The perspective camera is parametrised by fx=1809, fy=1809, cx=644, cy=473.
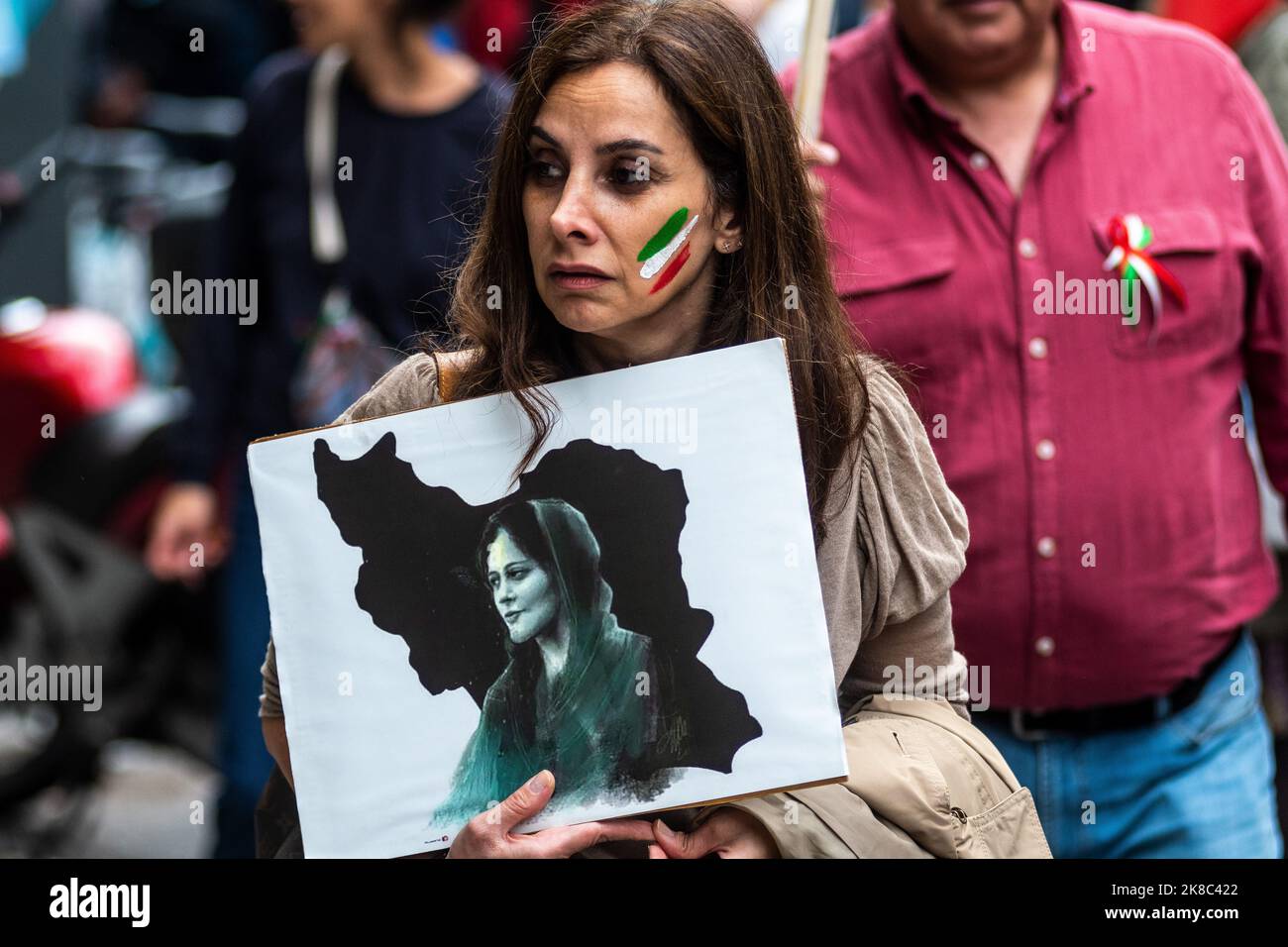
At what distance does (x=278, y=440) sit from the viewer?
90.1 inches

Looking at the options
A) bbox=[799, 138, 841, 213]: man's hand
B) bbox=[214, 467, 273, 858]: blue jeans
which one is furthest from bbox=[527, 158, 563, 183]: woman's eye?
bbox=[214, 467, 273, 858]: blue jeans

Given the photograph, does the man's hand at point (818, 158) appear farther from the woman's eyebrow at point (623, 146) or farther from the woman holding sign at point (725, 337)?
the woman's eyebrow at point (623, 146)

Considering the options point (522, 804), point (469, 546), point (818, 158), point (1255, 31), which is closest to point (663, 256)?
point (469, 546)

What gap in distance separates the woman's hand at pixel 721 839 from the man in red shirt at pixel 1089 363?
3.51 ft

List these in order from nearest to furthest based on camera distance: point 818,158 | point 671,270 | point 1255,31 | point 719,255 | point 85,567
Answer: point 671,270
point 719,255
point 818,158
point 1255,31
point 85,567

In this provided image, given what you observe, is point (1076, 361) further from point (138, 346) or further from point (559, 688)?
point (138, 346)

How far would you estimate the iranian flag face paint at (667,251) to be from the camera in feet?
7.56

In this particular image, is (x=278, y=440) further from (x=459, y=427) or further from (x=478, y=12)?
(x=478, y=12)

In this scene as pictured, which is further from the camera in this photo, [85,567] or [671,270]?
[85,567]

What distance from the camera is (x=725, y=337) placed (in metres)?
2.42

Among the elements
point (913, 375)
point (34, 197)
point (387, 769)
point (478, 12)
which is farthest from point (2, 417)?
point (387, 769)

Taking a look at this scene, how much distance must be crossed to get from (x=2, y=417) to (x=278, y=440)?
138 inches

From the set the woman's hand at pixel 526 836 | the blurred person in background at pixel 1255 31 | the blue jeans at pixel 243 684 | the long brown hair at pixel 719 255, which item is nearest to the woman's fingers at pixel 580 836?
the woman's hand at pixel 526 836

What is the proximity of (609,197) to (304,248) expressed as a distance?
6.24 ft
